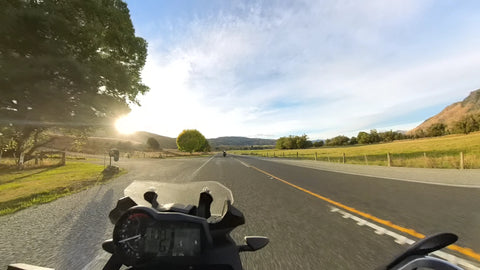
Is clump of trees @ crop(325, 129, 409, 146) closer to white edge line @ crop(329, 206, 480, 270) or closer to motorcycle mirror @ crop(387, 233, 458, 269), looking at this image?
white edge line @ crop(329, 206, 480, 270)

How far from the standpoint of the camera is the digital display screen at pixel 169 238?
1.44 metres

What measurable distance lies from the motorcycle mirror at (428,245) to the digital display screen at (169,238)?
1.28m

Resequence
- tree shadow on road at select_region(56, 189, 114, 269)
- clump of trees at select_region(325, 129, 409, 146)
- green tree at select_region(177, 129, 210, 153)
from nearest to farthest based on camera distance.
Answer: tree shadow on road at select_region(56, 189, 114, 269) → green tree at select_region(177, 129, 210, 153) → clump of trees at select_region(325, 129, 409, 146)

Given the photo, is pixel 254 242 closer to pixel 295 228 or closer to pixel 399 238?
pixel 295 228

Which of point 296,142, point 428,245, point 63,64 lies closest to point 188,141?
point 296,142

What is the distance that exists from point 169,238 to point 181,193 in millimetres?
1582

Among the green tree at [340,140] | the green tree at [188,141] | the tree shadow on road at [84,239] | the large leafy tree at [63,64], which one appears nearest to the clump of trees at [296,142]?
the green tree at [340,140]

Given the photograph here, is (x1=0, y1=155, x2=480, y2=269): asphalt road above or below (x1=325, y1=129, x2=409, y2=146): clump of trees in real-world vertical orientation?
below

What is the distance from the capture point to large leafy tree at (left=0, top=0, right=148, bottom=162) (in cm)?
1072

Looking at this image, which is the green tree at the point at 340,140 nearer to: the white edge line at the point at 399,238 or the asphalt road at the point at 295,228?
the asphalt road at the point at 295,228

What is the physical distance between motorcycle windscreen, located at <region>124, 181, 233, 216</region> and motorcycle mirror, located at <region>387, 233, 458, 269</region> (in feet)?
5.87

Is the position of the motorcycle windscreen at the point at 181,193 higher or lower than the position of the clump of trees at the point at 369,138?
lower

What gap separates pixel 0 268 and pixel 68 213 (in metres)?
2.85

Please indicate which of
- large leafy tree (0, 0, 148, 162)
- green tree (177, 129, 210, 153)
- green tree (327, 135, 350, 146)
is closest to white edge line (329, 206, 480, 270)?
large leafy tree (0, 0, 148, 162)
